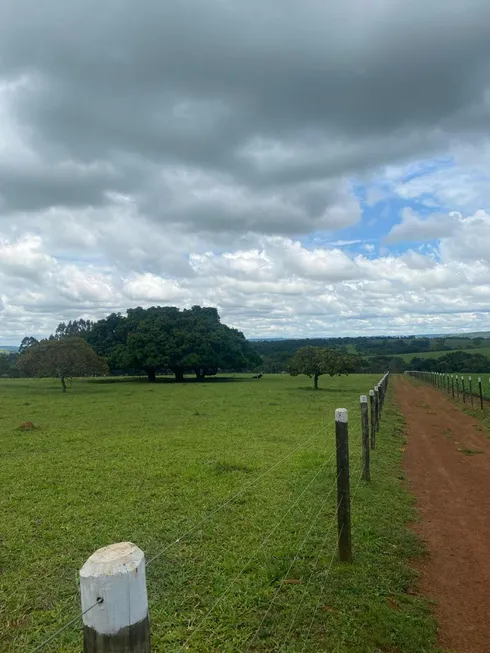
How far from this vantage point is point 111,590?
1.60 meters

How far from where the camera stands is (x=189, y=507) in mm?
7949

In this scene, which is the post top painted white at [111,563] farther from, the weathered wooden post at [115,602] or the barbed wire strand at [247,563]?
the barbed wire strand at [247,563]

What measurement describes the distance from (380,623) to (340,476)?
1.63 meters

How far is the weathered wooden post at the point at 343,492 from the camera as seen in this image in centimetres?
567

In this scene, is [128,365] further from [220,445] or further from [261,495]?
[261,495]

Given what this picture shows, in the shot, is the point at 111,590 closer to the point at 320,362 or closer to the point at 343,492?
the point at 343,492

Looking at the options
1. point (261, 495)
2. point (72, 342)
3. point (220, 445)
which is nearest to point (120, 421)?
point (220, 445)

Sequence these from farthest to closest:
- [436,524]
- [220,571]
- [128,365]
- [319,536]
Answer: [128,365], [436,524], [319,536], [220,571]

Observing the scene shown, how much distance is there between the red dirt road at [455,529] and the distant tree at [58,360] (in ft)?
105

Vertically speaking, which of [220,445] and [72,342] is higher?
[72,342]

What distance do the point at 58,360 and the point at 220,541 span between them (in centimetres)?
3737

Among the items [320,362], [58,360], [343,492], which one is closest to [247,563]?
[343,492]

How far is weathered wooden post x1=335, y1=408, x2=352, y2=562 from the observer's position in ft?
18.6

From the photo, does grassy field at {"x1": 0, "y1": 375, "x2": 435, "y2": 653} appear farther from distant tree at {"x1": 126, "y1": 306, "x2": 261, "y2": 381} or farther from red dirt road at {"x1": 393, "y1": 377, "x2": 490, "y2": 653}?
distant tree at {"x1": 126, "y1": 306, "x2": 261, "y2": 381}
